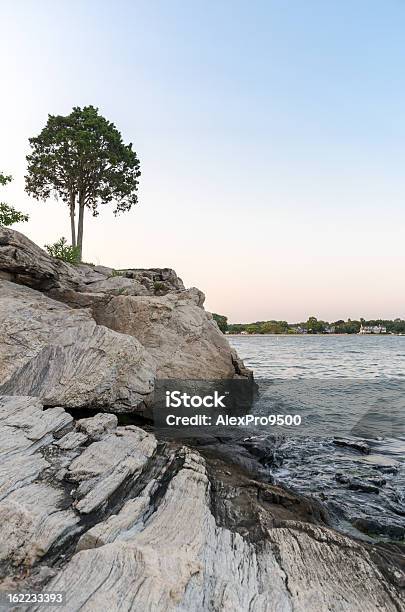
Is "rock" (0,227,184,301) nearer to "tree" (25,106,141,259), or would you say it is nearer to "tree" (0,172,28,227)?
"tree" (0,172,28,227)

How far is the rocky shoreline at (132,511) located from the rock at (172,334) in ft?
11.5

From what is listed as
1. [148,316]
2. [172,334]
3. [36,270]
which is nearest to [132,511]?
[172,334]

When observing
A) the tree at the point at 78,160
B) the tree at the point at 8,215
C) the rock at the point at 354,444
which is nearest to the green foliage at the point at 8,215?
the tree at the point at 8,215

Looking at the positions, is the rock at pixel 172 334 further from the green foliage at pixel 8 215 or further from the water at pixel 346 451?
the green foliage at pixel 8 215

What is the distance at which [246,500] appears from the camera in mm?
6547

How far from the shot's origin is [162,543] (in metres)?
4.60

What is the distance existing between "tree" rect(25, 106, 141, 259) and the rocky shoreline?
2487 cm

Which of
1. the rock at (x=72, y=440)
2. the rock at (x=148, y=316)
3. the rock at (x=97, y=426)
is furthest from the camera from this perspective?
the rock at (x=148, y=316)

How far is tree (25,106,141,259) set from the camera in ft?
110

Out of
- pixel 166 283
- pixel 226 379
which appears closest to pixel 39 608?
pixel 226 379

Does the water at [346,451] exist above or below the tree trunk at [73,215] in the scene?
below

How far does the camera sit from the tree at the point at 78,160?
110 ft

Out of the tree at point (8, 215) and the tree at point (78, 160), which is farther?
the tree at point (78, 160)

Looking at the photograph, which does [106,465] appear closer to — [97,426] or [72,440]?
[72,440]
